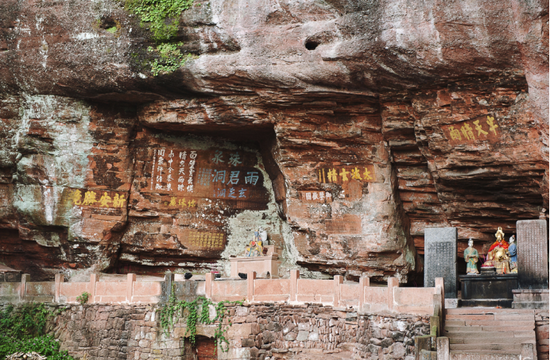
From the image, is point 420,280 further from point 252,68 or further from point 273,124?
point 252,68

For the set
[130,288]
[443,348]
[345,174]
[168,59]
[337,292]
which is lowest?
[443,348]

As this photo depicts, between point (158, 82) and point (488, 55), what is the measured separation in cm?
730

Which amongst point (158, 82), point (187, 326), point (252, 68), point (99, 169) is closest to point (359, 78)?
point (252, 68)

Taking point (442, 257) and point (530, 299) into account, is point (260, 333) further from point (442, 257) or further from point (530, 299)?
point (530, 299)

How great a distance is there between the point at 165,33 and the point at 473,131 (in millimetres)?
7142

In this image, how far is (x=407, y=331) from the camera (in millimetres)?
11883

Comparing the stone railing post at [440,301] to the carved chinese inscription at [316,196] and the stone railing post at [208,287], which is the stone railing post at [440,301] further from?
the carved chinese inscription at [316,196]

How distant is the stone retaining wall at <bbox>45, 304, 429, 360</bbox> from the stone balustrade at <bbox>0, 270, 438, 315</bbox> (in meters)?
0.19

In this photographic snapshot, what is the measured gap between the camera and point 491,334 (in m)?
11.1

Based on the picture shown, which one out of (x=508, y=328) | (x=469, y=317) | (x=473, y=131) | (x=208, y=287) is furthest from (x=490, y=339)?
(x=208, y=287)

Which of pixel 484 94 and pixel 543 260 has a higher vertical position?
pixel 484 94

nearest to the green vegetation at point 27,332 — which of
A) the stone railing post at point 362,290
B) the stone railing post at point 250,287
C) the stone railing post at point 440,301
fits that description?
the stone railing post at point 250,287

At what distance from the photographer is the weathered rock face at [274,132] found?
43.6 ft

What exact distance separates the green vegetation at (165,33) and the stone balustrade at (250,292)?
15.6ft
